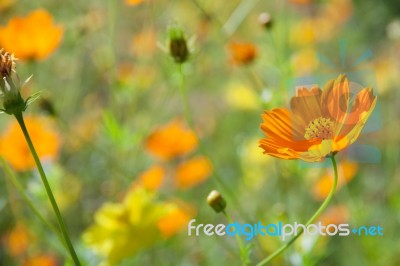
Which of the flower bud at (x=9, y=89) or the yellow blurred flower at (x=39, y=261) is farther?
the yellow blurred flower at (x=39, y=261)

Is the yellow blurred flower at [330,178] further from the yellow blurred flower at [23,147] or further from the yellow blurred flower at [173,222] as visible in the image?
the yellow blurred flower at [23,147]

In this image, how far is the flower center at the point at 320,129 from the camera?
469mm

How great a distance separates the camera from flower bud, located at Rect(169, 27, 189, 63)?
2.29 ft

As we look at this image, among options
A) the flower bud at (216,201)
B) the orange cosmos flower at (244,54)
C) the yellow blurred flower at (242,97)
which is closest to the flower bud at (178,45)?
the flower bud at (216,201)

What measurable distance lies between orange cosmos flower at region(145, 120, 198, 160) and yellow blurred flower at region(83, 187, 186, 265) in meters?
0.37

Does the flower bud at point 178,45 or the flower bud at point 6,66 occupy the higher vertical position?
the flower bud at point 178,45

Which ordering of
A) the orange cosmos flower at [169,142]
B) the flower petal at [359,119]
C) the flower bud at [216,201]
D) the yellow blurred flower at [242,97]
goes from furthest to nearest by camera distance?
the yellow blurred flower at [242,97]
the orange cosmos flower at [169,142]
the flower bud at [216,201]
the flower petal at [359,119]

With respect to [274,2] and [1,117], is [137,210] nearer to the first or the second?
[1,117]

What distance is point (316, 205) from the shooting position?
4.89 ft

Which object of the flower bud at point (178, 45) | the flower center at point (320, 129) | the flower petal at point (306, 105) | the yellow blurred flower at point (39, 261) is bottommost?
the flower center at point (320, 129)

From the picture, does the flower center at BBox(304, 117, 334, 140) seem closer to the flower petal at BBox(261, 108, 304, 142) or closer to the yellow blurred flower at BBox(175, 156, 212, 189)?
the flower petal at BBox(261, 108, 304, 142)

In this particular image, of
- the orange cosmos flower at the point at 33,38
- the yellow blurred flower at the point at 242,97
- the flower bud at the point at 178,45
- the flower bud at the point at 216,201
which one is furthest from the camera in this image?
the yellow blurred flower at the point at 242,97

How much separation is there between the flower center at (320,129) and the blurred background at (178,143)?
187mm

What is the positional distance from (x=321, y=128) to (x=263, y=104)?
0.43m
